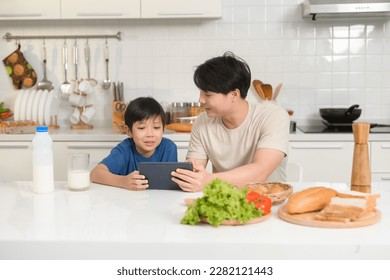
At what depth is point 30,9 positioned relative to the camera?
3.91 metres

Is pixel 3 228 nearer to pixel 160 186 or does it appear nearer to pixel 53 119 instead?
pixel 160 186

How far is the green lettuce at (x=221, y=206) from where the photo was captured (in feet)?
5.04

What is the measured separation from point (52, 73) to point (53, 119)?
1.09 ft

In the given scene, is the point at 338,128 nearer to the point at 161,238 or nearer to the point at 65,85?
the point at 65,85

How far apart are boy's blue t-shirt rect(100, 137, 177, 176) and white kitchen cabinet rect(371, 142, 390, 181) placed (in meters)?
1.52

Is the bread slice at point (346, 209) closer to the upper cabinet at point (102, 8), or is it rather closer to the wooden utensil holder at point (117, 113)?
the wooden utensil holder at point (117, 113)

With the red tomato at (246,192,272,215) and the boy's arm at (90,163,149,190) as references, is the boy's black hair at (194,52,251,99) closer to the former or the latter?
the boy's arm at (90,163,149,190)

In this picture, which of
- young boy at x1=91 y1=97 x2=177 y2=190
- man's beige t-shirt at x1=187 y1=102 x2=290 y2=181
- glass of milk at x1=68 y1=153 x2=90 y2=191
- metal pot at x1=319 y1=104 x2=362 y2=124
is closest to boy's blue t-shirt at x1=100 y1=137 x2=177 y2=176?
young boy at x1=91 y1=97 x2=177 y2=190

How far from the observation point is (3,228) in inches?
63.8

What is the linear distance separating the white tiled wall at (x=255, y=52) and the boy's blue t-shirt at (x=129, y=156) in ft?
5.34

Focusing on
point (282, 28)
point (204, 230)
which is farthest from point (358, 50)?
point (204, 230)

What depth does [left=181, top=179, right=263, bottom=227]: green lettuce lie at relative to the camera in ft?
5.04

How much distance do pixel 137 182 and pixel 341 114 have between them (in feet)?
7.03

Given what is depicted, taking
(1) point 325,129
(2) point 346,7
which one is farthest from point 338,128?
(2) point 346,7
